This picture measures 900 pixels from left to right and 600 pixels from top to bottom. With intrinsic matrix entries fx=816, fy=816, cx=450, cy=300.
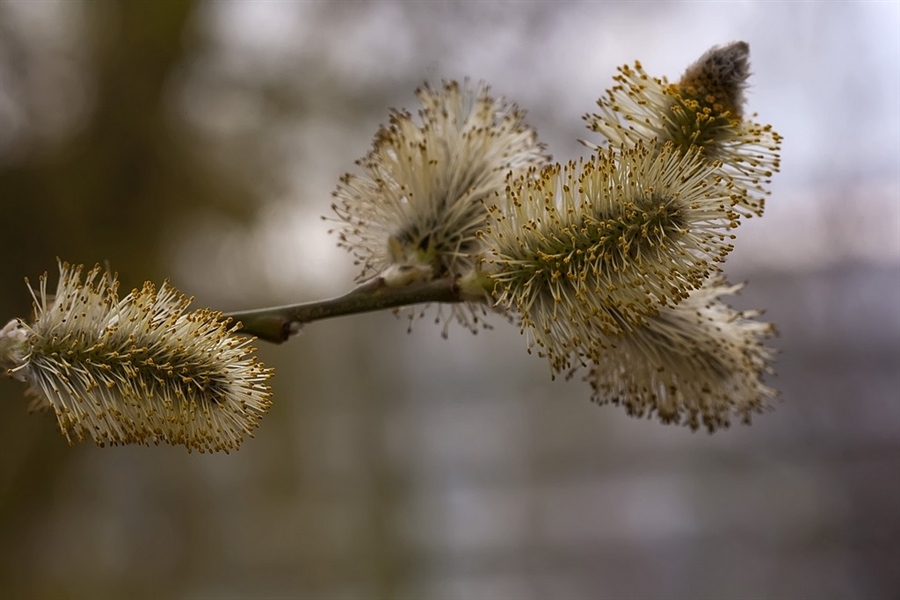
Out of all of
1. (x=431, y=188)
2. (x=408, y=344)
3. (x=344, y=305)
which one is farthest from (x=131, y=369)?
(x=408, y=344)

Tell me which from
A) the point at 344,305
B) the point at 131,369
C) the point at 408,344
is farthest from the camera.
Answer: the point at 408,344

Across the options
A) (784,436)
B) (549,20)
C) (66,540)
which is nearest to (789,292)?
(784,436)

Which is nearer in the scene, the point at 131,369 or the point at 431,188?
the point at 131,369

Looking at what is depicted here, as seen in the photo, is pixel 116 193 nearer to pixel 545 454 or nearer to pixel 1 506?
pixel 1 506

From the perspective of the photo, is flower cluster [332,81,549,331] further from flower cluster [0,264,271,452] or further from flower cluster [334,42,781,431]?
flower cluster [0,264,271,452]

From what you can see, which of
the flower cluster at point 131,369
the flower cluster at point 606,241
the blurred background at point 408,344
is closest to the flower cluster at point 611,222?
the flower cluster at point 606,241

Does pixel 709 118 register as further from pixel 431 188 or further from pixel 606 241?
pixel 431 188

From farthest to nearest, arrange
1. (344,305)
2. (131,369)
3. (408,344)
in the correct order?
(408,344) → (344,305) → (131,369)
